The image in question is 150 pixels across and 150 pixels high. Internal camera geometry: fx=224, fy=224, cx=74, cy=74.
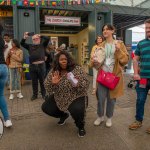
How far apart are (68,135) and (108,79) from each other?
3.64 ft

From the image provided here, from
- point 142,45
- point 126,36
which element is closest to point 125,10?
point 126,36

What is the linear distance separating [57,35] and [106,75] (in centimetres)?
1281

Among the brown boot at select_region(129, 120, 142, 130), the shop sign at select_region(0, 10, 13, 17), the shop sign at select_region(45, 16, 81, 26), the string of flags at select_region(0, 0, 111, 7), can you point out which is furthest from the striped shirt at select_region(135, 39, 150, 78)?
the shop sign at select_region(0, 10, 13, 17)

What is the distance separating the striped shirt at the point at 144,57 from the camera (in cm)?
347

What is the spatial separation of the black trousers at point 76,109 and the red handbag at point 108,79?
16.2 inches

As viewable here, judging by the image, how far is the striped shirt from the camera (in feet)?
11.4

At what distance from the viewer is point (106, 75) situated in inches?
146

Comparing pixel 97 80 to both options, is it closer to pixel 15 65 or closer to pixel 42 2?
pixel 15 65

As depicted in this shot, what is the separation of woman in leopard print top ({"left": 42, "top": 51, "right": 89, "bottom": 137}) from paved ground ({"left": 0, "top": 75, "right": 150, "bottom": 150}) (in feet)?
0.90

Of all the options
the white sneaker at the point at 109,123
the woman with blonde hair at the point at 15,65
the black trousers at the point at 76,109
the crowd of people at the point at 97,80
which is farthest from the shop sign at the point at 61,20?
the white sneaker at the point at 109,123

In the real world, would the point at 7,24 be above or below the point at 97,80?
above

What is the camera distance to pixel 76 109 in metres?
3.46

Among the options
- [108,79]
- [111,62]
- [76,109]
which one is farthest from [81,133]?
[111,62]

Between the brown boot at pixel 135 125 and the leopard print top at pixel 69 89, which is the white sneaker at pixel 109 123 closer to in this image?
the brown boot at pixel 135 125
